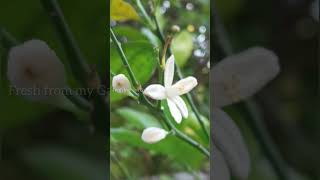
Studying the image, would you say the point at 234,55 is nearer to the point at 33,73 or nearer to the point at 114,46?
the point at 114,46

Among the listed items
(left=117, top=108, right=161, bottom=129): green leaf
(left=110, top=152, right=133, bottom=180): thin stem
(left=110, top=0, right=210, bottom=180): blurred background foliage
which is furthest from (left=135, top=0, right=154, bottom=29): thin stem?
(left=110, top=152, right=133, bottom=180): thin stem

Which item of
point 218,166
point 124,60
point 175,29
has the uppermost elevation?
point 175,29

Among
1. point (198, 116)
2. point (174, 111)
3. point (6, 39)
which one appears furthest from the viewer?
point (198, 116)

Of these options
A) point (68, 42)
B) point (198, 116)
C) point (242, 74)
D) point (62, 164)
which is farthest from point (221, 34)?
point (62, 164)

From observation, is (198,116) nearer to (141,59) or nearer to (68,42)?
(141,59)

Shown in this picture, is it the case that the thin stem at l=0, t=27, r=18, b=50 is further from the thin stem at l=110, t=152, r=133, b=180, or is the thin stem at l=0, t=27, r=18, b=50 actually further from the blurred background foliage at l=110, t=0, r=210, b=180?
the thin stem at l=110, t=152, r=133, b=180

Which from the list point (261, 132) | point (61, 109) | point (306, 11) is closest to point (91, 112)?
point (61, 109)

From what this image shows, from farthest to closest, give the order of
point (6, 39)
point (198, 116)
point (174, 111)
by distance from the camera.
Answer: point (198, 116)
point (174, 111)
point (6, 39)
